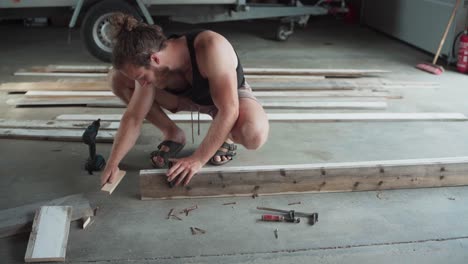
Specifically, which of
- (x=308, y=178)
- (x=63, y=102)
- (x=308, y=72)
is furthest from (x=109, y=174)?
(x=308, y=72)

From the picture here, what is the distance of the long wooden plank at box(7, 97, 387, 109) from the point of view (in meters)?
4.23

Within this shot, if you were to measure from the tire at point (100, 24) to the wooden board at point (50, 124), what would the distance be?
188 cm

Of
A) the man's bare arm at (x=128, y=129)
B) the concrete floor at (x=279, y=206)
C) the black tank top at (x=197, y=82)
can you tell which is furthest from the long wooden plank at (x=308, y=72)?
the man's bare arm at (x=128, y=129)

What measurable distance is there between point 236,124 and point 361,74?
9.61 ft

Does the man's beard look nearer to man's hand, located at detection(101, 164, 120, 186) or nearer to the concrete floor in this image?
man's hand, located at detection(101, 164, 120, 186)

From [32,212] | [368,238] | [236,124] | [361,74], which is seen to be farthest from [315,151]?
[361,74]

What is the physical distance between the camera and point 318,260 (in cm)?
223

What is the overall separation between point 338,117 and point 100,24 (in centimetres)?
291

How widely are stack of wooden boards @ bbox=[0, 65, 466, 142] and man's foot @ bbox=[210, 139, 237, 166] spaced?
30.9 inches

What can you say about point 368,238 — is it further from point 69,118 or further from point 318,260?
point 69,118

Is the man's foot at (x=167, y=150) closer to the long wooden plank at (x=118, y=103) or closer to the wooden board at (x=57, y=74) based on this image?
the long wooden plank at (x=118, y=103)

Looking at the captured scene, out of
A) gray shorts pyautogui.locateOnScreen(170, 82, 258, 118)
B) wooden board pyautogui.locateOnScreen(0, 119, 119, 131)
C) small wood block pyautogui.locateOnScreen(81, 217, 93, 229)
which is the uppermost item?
gray shorts pyautogui.locateOnScreen(170, 82, 258, 118)

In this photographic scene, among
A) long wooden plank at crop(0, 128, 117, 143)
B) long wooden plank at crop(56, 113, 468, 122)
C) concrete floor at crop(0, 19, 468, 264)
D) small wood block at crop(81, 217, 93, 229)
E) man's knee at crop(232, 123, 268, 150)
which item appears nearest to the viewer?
concrete floor at crop(0, 19, 468, 264)

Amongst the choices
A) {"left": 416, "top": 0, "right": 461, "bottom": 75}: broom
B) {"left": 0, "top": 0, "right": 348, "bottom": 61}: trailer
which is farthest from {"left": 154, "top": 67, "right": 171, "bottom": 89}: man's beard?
{"left": 416, "top": 0, "right": 461, "bottom": 75}: broom
